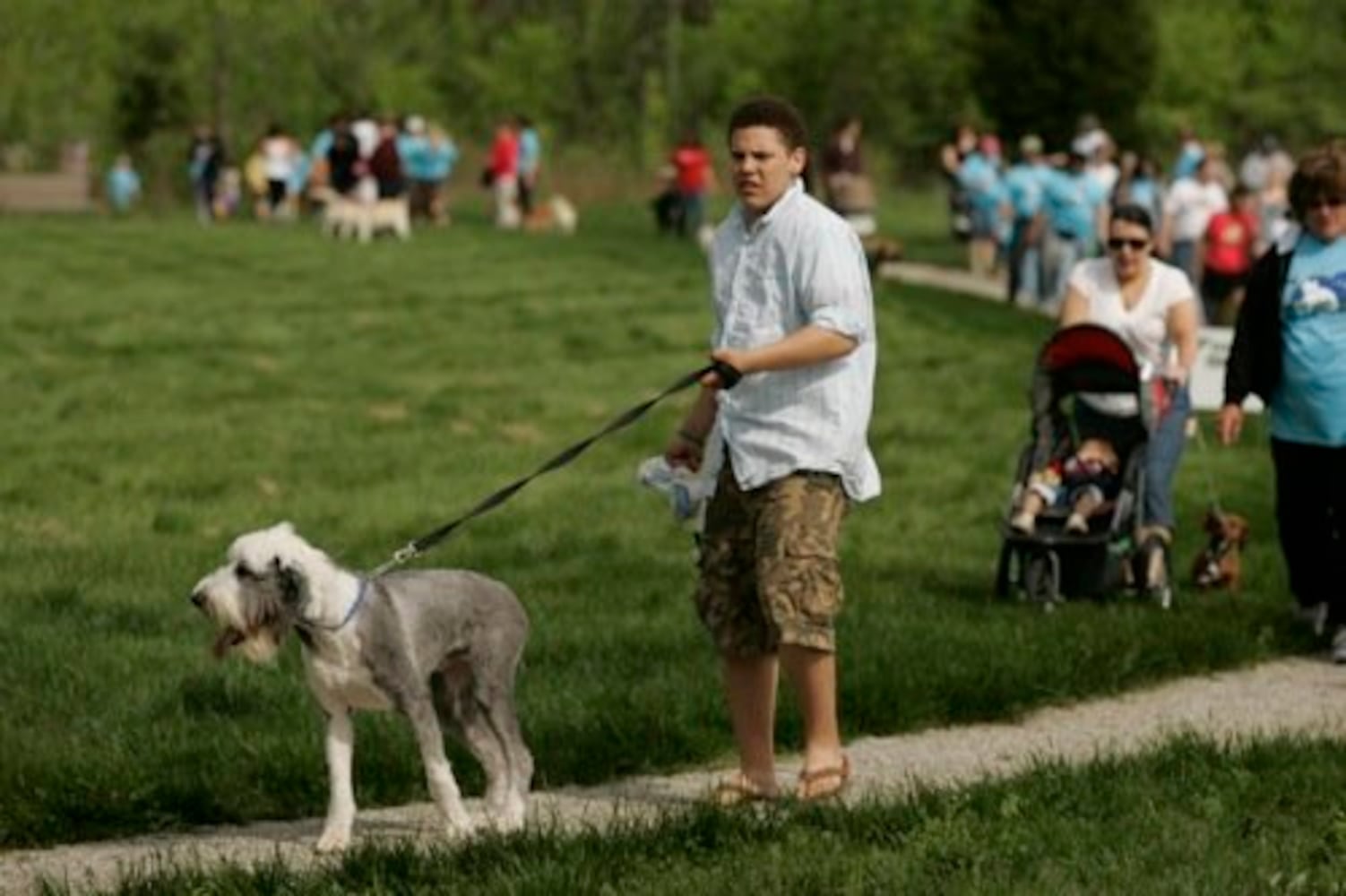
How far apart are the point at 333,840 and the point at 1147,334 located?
6.07 meters

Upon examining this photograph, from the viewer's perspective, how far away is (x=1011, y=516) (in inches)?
521

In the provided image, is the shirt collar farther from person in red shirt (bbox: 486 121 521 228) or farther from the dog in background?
person in red shirt (bbox: 486 121 521 228)

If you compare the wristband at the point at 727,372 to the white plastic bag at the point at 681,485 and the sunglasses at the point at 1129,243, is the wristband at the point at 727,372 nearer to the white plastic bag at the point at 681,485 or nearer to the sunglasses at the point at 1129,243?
the white plastic bag at the point at 681,485

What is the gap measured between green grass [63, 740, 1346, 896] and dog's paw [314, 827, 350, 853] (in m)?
0.35

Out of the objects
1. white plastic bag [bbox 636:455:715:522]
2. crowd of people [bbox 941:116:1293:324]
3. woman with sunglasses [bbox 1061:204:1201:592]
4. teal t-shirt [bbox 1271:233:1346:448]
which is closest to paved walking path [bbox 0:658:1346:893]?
white plastic bag [bbox 636:455:715:522]

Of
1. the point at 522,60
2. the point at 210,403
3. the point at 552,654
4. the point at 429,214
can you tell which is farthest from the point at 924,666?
the point at 522,60

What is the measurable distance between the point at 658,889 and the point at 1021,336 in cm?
2173

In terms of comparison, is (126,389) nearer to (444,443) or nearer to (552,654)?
(444,443)

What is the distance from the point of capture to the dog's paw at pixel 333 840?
8.22 metres

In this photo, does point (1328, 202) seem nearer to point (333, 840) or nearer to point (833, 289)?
point (833, 289)

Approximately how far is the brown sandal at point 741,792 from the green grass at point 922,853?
348 mm

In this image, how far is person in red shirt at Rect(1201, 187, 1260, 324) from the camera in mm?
30250

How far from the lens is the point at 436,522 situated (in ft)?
51.1

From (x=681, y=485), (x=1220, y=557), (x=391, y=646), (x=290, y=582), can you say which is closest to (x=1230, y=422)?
(x=1220, y=557)
